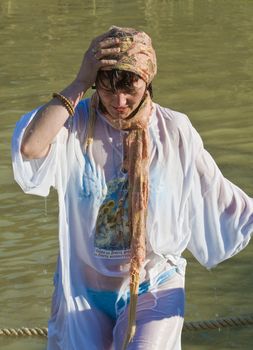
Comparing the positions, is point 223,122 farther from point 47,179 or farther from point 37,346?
point 47,179

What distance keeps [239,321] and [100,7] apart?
1713 cm

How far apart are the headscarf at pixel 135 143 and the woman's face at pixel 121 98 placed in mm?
31

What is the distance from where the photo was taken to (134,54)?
3969 millimetres

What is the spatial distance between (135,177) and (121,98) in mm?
321

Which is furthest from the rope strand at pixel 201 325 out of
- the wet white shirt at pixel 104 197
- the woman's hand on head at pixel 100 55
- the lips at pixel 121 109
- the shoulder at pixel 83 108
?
the woman's hand on head at pixel 100 55

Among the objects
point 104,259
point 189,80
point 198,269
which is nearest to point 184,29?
point 189,80

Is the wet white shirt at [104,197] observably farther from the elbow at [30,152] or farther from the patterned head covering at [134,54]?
the patterned head covering at [134,54]

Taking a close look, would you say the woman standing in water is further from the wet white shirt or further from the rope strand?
the rope strand

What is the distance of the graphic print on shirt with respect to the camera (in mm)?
4090

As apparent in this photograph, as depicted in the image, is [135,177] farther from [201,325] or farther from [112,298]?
[201,325]

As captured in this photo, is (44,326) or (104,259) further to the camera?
(44,326)

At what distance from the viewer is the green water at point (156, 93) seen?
6.99 meters

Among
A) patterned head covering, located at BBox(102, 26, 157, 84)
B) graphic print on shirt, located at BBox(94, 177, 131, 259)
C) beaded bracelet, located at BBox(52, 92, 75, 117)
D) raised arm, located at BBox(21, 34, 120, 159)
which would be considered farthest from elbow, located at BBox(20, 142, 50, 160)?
patterned head covering, located at BBox(102, 26, 157, 84)

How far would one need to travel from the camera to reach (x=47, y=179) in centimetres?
402
